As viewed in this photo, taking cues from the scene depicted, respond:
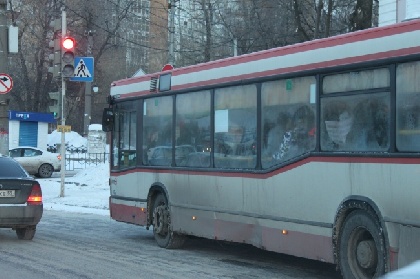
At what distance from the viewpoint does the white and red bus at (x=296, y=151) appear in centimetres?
785

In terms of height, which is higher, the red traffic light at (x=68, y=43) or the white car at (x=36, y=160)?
the red traffic light at (x=68, y=43)

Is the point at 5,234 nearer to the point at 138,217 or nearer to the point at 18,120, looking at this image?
the point at 138,217

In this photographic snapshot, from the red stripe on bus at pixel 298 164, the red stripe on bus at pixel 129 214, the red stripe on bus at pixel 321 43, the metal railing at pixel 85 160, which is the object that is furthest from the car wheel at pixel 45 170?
the red stripe on bus at pixel 321 43

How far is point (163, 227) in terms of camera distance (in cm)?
1264

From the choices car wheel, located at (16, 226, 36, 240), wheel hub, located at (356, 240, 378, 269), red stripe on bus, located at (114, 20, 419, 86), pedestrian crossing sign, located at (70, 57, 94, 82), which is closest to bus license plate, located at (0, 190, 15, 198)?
car wheel, located at (16, 226, 36, 240)

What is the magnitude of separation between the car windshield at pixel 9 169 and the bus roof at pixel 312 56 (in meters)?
2.91

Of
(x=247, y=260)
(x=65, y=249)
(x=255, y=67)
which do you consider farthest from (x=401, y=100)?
(x=65, y=249)

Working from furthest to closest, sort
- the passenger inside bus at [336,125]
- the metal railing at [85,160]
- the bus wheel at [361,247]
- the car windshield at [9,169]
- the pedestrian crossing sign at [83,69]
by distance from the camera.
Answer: the metal railing at [85,160] → the pedestrian crossing sign at [83,69] → the car windshield at [9,169] → the passenger inside bus at [336,125] → the bus wheel at [361,247]

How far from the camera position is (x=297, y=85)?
9.45 metres

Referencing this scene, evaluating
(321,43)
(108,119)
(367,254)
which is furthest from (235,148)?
(108,119)

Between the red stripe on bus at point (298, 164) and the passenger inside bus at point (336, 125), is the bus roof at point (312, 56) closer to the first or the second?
the passenger inside bus at point (336, 125)

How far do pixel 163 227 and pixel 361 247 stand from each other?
193 inches

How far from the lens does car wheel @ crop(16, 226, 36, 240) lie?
1352 centimetres

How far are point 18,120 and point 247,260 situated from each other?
3212 centimetres
